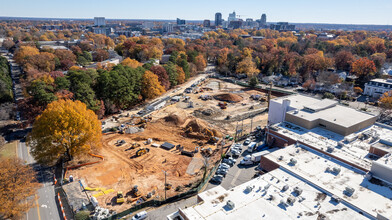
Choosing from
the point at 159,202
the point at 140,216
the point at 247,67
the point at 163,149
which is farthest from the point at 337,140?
the point at 247,67

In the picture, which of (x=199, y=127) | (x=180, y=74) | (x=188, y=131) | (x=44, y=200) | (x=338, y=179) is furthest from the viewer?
(x=180, y=74)

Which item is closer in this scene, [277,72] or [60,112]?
[60,112]

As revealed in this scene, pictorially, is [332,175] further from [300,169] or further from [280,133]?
[280,133]

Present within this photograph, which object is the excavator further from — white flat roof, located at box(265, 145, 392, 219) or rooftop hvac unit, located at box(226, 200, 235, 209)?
rooftop hvac unit, located at box(226, 200, 235, 209)

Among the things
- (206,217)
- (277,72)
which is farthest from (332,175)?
(277,72)

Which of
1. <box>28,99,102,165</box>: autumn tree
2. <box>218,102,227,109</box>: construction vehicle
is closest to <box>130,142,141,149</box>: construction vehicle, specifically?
<box>28,99,102,165</box>: autumn tree

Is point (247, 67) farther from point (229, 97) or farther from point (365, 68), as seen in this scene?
point (365, 68)
